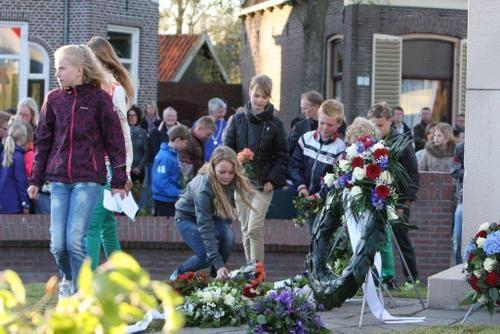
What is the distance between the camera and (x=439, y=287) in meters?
9.09

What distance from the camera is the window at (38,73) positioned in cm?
2880

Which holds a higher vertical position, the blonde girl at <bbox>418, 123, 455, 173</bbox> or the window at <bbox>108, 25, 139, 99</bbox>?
the window at <bbox>108, 25, 139, 99</bbox>

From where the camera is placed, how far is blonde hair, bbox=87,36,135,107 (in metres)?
8.53

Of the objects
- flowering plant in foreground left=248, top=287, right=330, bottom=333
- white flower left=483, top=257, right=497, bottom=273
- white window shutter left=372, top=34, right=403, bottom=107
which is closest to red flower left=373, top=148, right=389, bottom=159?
white flower left=483, top=257, right=497, bottom=273

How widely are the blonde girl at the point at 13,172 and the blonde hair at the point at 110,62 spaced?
4.77 meters

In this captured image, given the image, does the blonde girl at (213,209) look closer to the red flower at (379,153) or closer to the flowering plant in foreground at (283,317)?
the red flower at (379,153)

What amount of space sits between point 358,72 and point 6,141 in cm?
1845

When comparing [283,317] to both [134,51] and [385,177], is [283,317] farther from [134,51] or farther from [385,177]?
[134,51]

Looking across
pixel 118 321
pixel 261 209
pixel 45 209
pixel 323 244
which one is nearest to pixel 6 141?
pixel 45 209

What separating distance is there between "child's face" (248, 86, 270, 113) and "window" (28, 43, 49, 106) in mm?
18454

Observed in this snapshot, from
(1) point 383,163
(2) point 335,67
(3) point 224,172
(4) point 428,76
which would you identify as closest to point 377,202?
(1) point 383,163

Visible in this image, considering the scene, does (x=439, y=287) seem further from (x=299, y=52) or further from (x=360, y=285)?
(x=299, y=52)

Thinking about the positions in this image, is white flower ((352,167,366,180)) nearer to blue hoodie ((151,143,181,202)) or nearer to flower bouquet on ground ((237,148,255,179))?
flower bouquet on ground ((237,148,255,179))

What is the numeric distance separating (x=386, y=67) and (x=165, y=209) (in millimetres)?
17680
